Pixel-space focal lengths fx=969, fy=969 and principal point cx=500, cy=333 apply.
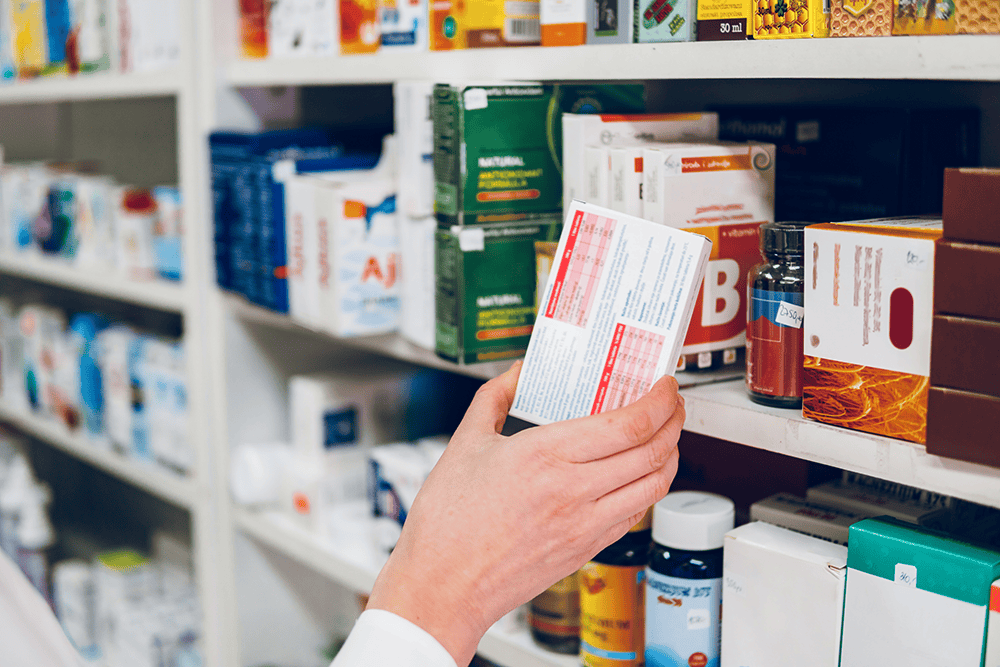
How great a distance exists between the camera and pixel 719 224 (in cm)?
100

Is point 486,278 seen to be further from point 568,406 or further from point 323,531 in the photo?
point 323,531

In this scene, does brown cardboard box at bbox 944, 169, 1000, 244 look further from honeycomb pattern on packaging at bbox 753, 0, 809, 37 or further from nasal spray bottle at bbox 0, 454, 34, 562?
nasal spray bottle at bbox 0, 454, 34, 562

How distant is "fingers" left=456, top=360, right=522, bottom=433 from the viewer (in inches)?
35.5

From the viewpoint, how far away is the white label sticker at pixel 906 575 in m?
0.81

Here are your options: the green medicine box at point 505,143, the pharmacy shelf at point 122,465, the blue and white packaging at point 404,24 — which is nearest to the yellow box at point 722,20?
the green medicine box at point 505,143

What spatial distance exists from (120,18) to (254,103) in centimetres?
39

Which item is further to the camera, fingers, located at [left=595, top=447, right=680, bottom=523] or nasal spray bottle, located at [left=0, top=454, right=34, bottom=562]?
nasal spray bottle, located at [left=0, top=454, right=34, bottom=562]

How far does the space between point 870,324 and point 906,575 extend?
8.4 inches

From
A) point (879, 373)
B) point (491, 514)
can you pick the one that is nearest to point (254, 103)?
point (491, 514)

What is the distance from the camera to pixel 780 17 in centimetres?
86

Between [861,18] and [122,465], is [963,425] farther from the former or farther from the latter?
[122,465]

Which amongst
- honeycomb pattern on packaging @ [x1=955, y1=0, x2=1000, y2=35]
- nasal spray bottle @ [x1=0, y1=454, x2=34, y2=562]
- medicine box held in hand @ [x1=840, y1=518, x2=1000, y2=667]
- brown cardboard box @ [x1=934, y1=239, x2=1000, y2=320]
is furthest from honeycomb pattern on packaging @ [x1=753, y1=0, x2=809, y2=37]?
nasal spray bottle @ [x1=0, y1=454, x2=34, y2=562]

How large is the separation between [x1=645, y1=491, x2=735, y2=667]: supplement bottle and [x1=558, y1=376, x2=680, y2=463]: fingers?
8.5 inches

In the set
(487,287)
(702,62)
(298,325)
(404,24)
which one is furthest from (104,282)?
(702,62)
